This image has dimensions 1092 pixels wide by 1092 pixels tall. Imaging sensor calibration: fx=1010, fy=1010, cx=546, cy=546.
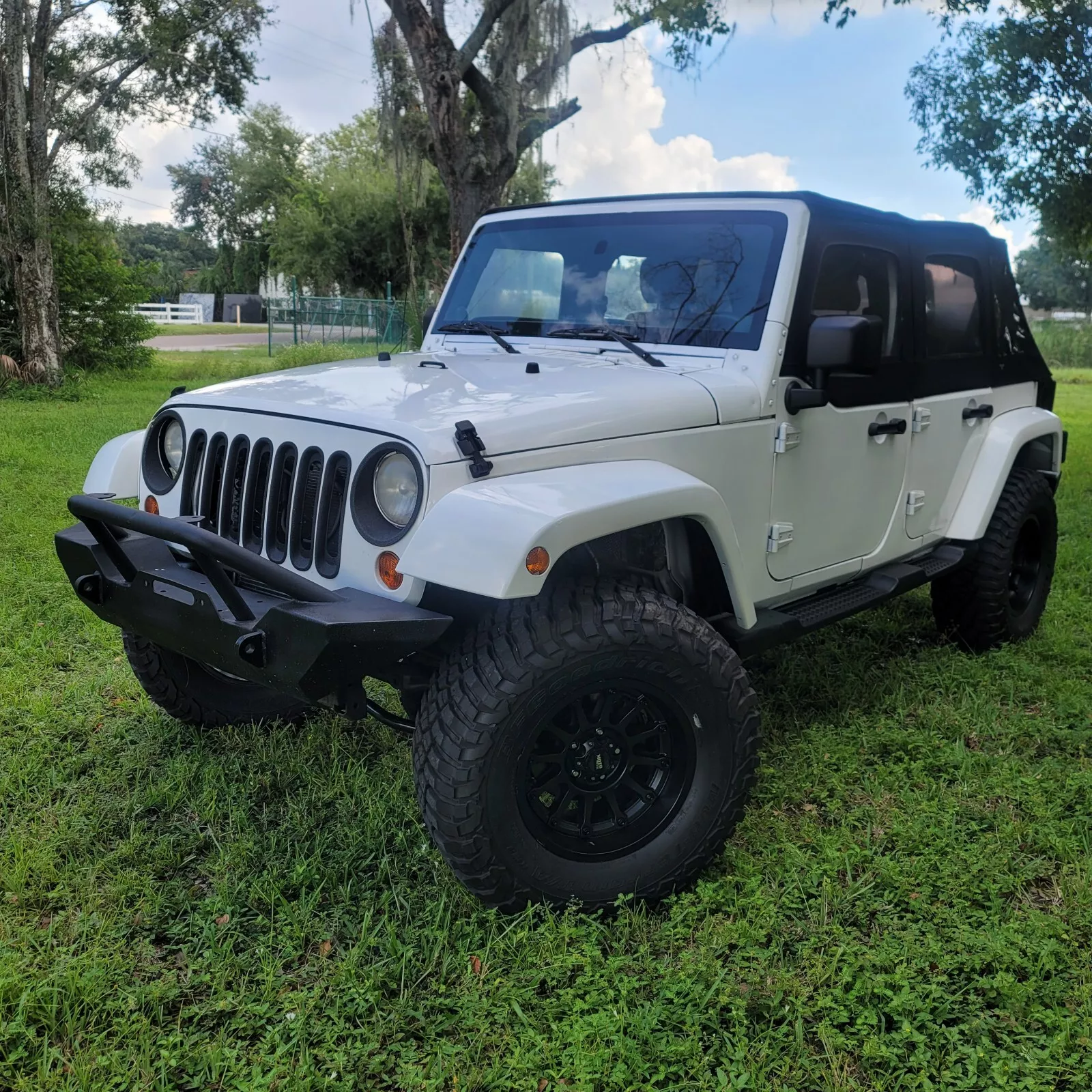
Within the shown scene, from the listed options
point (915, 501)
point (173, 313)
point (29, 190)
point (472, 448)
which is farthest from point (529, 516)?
point (173, 313)

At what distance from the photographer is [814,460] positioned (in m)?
3.43

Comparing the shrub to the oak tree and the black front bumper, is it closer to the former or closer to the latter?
the oak tree

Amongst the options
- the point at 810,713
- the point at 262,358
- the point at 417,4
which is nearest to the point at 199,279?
the point at 262,358

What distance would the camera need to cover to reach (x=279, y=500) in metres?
2.77

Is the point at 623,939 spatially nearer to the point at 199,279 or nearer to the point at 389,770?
the point at 389,770

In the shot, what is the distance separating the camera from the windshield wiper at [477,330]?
357cm

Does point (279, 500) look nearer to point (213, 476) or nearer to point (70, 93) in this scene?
point (213, 476)

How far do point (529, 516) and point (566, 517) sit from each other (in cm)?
9

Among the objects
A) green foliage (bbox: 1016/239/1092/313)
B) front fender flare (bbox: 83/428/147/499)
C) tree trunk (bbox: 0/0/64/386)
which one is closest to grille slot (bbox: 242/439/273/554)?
front fender flare (bbox: 83/428/147/499)

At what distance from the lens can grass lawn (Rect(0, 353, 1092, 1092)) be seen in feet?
7.34

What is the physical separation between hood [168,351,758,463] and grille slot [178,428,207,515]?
0.12 meters

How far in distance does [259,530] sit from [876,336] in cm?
197

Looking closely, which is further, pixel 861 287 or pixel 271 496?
pixel 861 287

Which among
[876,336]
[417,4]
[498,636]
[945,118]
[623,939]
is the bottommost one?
[623,939]
